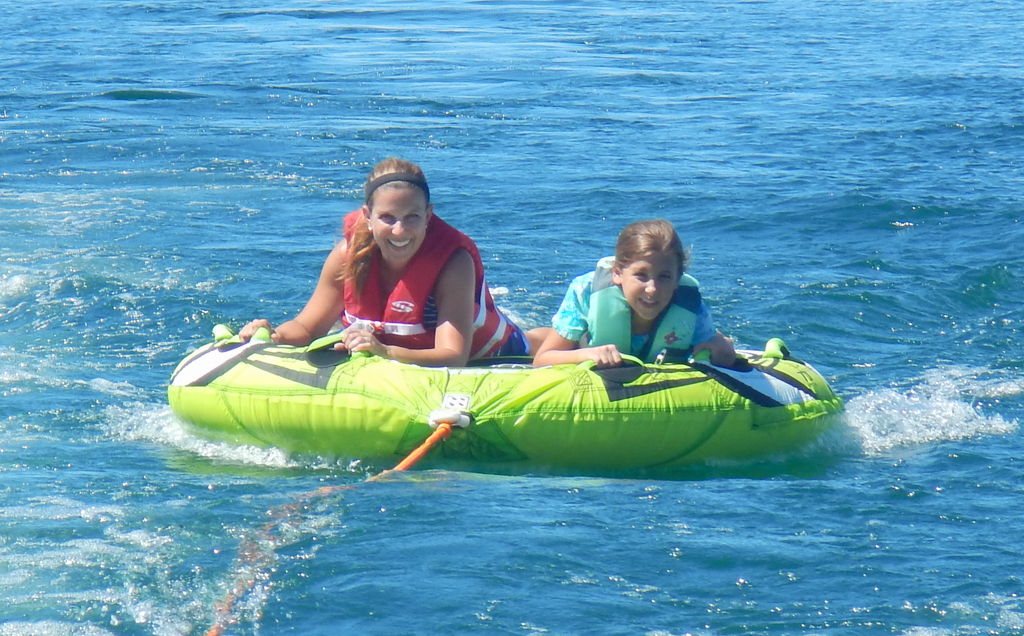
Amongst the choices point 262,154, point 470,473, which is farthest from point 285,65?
point 470,473

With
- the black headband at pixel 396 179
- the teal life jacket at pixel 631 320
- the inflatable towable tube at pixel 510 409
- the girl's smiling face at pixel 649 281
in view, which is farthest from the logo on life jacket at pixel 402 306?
the girl's smiling face at pixel 649 281

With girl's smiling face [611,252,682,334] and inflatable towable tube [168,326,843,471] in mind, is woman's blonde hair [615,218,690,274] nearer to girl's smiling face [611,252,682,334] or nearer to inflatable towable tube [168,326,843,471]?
girl's smiling face [611,252,682,334]

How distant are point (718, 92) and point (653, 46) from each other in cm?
402

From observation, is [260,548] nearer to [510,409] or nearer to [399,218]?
[510,409]

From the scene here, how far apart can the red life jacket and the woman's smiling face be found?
94 millimetres

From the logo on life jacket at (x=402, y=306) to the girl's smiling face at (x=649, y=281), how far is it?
3.19ft

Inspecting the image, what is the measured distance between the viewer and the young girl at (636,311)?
5.97 m

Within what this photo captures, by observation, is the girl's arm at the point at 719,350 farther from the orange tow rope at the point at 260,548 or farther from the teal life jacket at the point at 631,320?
the orange tow rope at the point at 260,548

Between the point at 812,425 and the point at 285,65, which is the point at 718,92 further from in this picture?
the point at 812,425

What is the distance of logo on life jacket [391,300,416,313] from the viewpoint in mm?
6270

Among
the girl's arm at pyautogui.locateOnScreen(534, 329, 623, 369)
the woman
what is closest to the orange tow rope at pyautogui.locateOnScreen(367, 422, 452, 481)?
the woman

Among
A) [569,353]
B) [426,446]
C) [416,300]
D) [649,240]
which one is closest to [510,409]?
[426,446]

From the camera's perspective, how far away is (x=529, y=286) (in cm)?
975

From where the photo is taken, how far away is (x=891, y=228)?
36.9 feet
